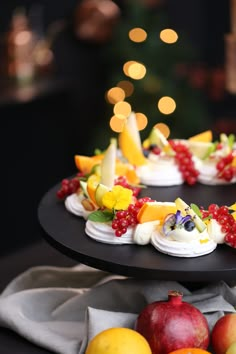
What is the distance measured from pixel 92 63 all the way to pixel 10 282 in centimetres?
223

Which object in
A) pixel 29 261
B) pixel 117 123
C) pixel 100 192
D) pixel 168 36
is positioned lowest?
pixel 29 261

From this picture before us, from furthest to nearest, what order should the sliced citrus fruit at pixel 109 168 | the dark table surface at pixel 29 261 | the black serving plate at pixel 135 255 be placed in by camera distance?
the dark table surface at pixel 29 261 → the sliced citrus fruit at pixel 109 168 → the black serving plate at pixel 135 255

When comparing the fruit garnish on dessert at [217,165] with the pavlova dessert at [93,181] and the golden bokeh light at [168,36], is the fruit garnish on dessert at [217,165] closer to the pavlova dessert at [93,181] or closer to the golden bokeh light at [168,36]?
the pavlova dessert at [93,181]

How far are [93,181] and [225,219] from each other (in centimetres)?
37

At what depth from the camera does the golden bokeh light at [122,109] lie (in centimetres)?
389

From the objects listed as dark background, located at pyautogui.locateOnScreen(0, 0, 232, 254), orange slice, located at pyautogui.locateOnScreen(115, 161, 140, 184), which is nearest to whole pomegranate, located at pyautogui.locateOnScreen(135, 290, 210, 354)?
orange slice, located at pyautogui.locateOnScreen(115, 161, 140, 184)

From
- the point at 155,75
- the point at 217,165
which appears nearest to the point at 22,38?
the point at 155,75

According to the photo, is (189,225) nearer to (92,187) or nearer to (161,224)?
(161,224)

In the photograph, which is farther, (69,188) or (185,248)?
(69,188)

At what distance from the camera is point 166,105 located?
151 inches

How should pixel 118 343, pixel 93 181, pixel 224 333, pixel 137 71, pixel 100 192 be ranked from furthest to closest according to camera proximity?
pixel 137 71 < pixel 93 181 < pixel 100 192 < pixel 224 333 < pixel 118 343

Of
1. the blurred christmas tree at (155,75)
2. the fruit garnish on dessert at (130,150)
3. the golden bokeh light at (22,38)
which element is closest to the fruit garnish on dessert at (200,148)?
the fruit garnish on dessert at (130,150)

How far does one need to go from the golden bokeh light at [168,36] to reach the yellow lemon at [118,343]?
2.43 meters

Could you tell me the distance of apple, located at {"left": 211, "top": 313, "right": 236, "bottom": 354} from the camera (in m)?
1.69
